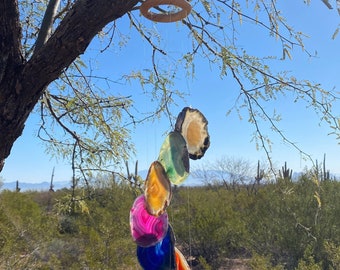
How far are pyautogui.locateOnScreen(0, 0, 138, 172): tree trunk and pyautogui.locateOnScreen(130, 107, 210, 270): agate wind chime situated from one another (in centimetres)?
62

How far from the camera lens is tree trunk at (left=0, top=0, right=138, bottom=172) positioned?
5.18 feet

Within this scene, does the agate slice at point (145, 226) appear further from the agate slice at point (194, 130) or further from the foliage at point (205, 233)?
the foliage at point (205, 233)

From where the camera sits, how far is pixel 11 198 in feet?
32.8

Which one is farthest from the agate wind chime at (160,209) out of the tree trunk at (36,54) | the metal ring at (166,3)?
the tree trunk at (36,54)

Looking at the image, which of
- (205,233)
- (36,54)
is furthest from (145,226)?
(205,233)

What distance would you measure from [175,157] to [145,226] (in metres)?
0.22

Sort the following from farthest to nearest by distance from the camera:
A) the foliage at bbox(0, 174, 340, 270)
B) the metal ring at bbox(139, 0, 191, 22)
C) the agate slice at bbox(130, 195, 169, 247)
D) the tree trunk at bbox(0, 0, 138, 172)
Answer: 1. the foliage at bbox(0, 174, 340, 270)
2. the tree trunk at bbox(0, 0, 138, 172)
3. the metal ring at bbox(139, 0, 191, 22)
4. the agate slice at bbox(130, 195, 169, 247)

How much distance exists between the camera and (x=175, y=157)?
121 cm

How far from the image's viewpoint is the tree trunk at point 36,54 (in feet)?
5.18

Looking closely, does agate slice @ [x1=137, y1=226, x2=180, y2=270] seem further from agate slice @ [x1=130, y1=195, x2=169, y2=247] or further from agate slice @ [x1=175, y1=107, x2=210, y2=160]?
agate slice @ [x1=175, y1=107, x2=210, y2=160]

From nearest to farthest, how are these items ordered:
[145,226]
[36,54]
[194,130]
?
[145,226]
[194,130]
[36,54]

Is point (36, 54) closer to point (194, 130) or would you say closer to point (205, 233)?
point (194, 130)

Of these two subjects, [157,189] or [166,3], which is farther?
[166,3]

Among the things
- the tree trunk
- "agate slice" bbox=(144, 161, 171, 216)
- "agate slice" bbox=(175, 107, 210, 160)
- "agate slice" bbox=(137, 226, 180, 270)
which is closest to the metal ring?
the tree trunk
